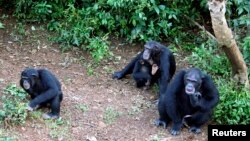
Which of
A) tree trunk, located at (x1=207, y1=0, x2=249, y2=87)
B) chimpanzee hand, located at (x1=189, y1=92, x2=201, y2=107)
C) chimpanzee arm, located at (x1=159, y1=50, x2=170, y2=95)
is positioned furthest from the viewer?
chimpanzee arm, located at (x1=159, y1=50, x2=170, y2=95)

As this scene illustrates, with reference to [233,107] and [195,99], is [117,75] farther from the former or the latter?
[233,107]

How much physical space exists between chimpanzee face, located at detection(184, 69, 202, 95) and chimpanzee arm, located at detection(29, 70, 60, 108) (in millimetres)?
1904

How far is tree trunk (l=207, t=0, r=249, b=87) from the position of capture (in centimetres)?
725

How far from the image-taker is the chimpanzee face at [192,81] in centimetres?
772

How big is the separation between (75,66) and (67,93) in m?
1.04

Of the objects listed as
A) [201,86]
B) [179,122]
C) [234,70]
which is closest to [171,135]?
[179,122]

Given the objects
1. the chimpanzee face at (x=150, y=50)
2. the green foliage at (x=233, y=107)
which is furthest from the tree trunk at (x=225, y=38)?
the chimpanzee face at (x=150, y=50)

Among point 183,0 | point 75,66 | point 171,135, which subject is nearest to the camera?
point 171,135

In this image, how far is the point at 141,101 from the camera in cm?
881

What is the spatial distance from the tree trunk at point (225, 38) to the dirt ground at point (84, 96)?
3.53ft

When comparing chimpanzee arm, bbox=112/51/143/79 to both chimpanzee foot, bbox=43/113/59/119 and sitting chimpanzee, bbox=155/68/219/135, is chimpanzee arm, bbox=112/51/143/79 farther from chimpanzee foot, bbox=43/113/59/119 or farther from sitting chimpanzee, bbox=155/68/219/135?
chimpanzee foot, bbox=43/113/59/119

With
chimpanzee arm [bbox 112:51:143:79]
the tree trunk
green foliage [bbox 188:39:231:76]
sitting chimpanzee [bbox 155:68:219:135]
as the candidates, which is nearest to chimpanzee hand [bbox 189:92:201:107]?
sitting chimpanzee [bbox 155:68:219:135]

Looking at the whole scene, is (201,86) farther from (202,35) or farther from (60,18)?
(60,18)

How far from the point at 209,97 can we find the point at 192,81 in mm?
401
